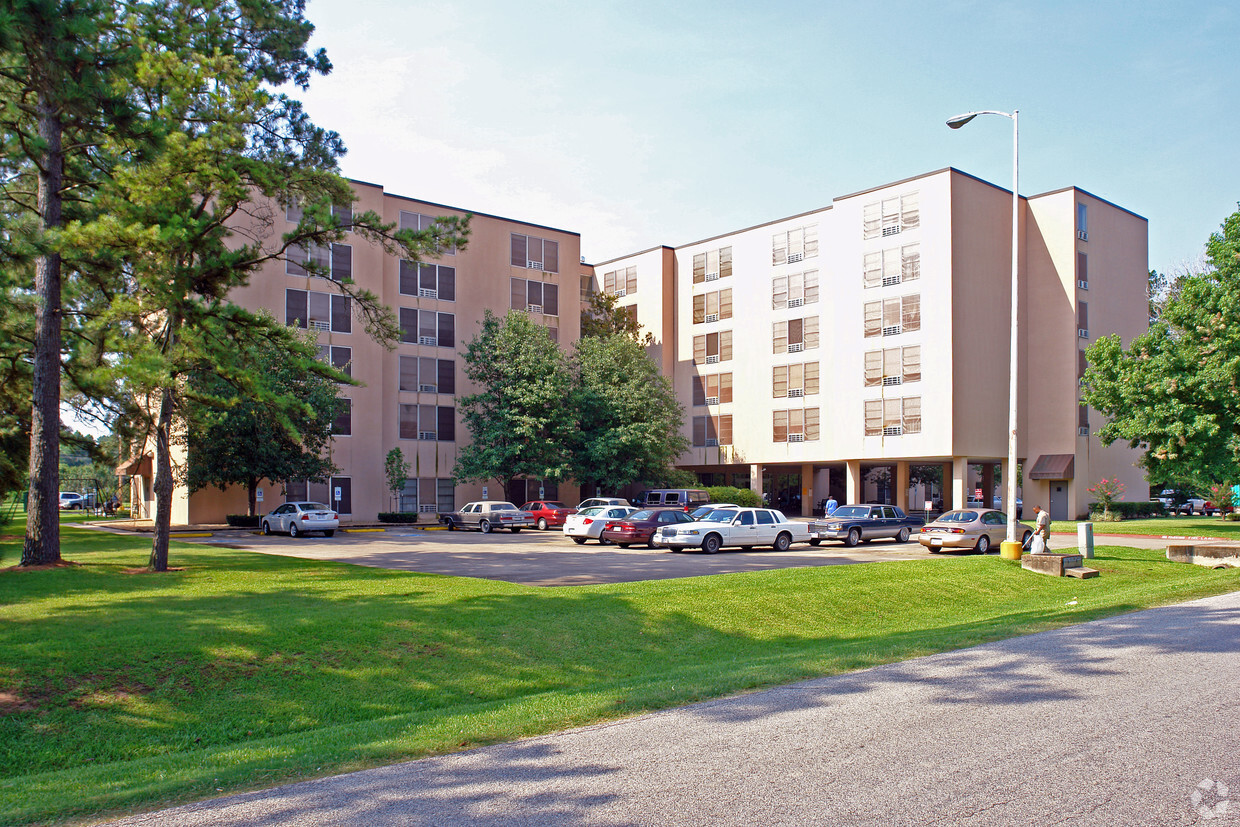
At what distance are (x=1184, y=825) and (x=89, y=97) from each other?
18.4 metres

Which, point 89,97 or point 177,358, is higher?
point 89,97

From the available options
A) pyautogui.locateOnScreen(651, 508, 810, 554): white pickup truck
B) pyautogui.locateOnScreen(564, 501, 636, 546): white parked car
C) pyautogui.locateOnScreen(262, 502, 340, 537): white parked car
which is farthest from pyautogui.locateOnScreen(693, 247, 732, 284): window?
pyautogui.locateOnScreen(651, 508, 810, 554): white pickup truck

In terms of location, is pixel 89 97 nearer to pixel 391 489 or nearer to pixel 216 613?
pixel 216 613

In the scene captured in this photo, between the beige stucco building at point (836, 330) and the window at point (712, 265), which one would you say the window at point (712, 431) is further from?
the window at point (712, 265)

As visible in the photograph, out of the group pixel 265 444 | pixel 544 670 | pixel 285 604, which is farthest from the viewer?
pixel 265 444

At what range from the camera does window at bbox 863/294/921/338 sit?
161ft

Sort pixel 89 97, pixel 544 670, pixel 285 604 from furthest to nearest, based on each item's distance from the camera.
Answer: pixel 89 97 → pixel 285 604 → pixel 544 670

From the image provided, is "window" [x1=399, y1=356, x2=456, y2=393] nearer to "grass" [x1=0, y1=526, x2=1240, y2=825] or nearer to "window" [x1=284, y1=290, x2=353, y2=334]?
"window" [x1=284, y1=290, x2=353, y2=334]

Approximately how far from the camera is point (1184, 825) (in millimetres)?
5059

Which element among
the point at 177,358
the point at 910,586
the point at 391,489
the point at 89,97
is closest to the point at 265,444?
the point at 391,489

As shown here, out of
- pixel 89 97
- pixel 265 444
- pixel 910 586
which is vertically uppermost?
pixel 89 97

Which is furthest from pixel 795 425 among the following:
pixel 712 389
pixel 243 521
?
pixel 243 521

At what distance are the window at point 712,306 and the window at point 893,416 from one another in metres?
12.8

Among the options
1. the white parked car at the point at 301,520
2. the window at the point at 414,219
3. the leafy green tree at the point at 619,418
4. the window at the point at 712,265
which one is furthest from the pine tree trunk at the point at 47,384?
the window at the point at 712,265
